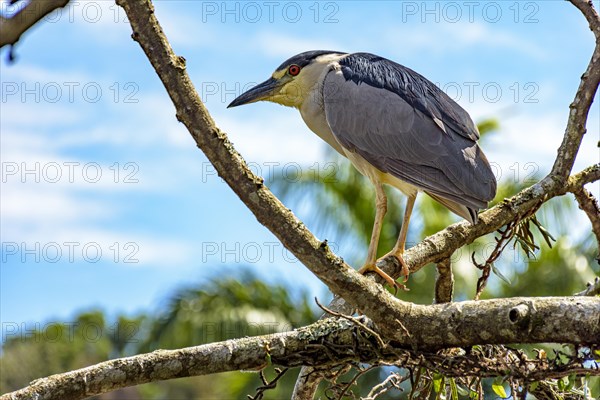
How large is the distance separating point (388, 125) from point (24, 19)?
3.54 metres

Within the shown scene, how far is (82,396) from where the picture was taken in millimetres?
3051

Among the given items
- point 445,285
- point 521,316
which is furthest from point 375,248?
point 521,316

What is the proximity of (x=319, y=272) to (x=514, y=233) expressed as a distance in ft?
7.04

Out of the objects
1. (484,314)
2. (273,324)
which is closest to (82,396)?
(484,314)

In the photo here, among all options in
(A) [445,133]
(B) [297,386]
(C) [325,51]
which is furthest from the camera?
(C) [325,51]

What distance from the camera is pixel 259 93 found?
17.8 feet

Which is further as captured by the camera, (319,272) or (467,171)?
(467,171)

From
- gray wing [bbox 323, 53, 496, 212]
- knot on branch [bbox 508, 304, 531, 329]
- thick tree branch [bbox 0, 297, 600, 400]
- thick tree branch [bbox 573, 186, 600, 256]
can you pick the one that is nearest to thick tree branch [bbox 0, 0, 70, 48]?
thick tree branch [bbox 0, 297, 600, 400]

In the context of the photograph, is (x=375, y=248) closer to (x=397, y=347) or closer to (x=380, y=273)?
(x=380, y=273)

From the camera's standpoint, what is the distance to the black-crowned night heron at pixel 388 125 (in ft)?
15.4

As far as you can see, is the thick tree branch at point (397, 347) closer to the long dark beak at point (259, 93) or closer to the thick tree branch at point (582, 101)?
the thick tree branch at point (582, 101)

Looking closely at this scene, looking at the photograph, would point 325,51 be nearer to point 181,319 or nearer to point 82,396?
point 82,396

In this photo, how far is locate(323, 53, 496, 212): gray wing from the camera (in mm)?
4707

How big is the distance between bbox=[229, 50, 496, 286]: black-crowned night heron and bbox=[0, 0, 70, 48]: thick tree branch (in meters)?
2.98
